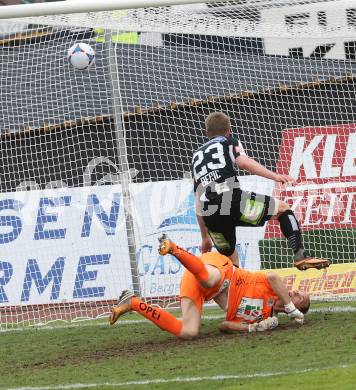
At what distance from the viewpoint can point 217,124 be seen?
9570mm

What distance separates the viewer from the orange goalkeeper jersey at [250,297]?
8960 mm

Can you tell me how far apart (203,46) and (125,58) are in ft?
3.68

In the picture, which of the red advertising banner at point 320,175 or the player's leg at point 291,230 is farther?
the red advertising banner at point 320,175

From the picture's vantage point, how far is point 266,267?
1277cm

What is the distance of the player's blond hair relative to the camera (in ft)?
31.3

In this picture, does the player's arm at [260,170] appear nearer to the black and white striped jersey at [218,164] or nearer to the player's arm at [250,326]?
the black and white striped jersey at [218,164]

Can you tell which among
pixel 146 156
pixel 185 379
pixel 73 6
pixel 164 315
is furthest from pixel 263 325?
pixel 146 156

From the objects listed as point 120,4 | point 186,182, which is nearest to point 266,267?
point 186,182

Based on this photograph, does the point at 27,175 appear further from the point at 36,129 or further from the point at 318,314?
the point at 318,314

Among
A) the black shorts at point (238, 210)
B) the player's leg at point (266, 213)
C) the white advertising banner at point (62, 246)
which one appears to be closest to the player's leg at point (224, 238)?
the black shorts at point (238, 210)

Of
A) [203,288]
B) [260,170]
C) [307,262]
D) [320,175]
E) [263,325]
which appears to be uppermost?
[320,175]

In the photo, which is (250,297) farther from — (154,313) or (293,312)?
(154,313)

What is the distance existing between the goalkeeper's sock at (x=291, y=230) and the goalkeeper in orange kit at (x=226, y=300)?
448 mm

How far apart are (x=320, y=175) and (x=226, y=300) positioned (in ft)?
15.6
